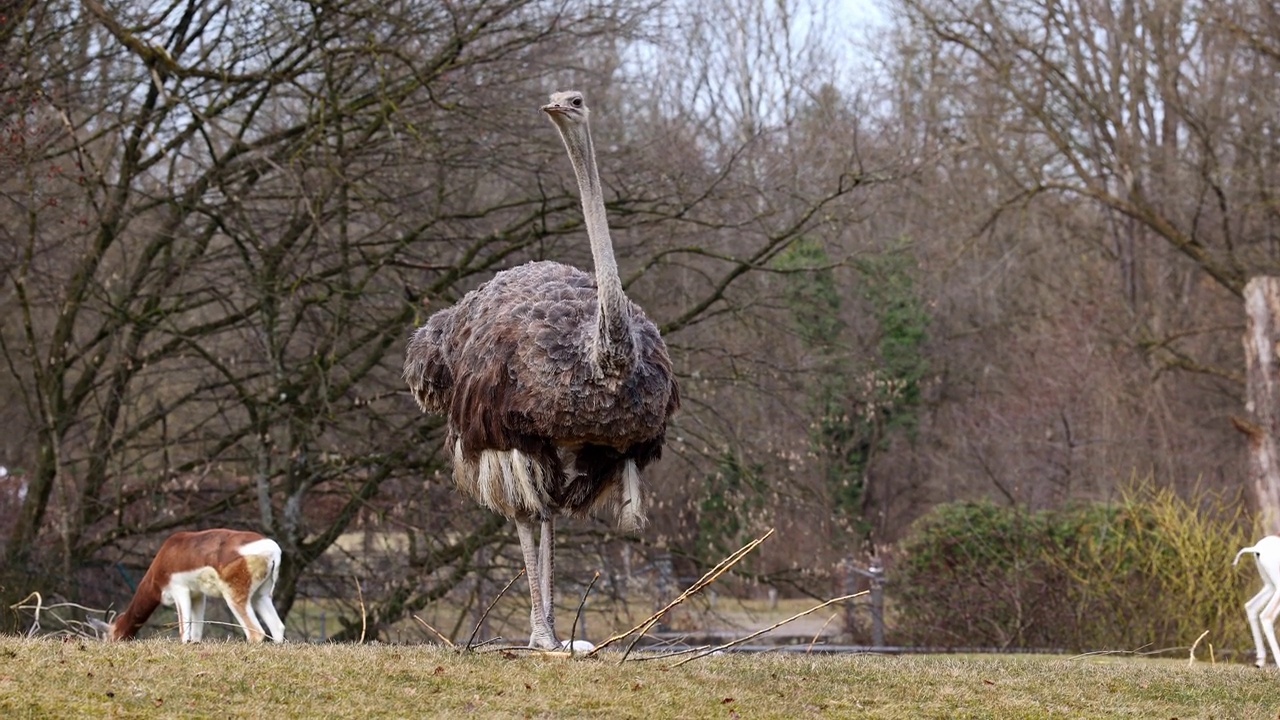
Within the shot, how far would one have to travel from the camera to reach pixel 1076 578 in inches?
587

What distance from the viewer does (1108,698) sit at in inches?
289

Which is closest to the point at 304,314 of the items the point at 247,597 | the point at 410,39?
the point at 410,39

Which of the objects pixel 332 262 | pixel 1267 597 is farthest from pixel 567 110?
pixel 332 262

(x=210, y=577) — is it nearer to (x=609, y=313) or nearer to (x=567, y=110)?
(x=609, y=313)

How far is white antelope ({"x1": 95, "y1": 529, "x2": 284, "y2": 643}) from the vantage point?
8641 mm

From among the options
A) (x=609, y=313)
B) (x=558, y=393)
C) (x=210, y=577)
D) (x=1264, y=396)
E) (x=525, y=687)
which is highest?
(x=609, y=313)

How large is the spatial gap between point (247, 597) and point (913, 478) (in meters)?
20.8

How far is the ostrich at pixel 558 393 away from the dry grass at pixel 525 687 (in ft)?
2.73


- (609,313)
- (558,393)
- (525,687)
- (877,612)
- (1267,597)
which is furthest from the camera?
(877,612)

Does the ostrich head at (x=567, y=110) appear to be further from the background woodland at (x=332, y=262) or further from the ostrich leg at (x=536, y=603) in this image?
the background woodland at (x=332, y=262)

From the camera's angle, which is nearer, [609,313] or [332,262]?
[609,313]

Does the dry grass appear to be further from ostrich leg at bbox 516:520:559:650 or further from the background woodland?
the background woodland

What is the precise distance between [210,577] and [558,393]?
8.12 feet

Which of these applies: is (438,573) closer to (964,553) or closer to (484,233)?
(484,233)
